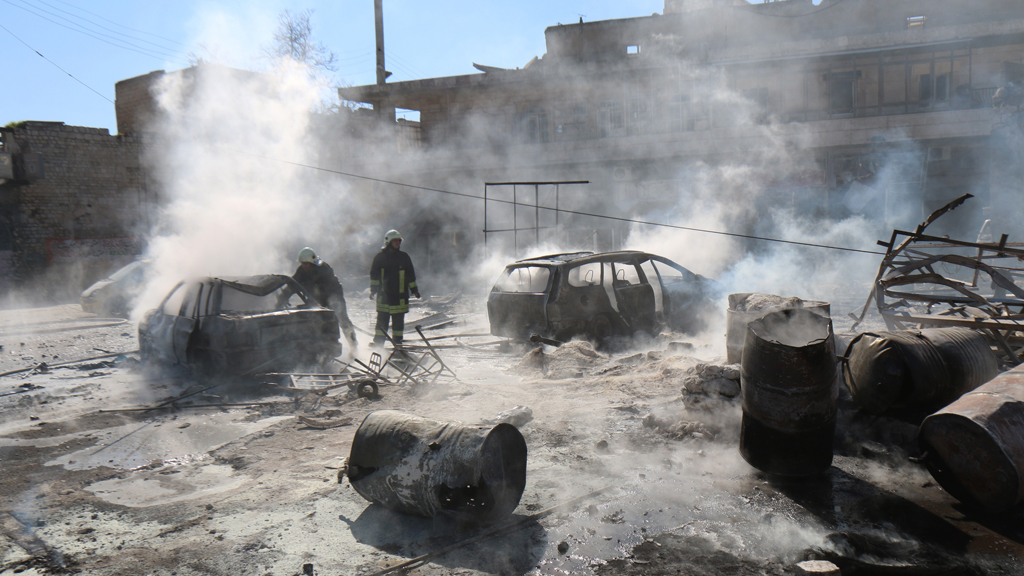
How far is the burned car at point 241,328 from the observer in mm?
6559

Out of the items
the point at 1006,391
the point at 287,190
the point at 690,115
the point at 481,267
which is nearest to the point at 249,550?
the point at 1006,391

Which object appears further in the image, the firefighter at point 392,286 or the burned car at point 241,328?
the firefighter at point 392,286

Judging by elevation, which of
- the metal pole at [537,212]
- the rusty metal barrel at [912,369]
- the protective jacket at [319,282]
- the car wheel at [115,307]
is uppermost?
the metal pole at [537,212]

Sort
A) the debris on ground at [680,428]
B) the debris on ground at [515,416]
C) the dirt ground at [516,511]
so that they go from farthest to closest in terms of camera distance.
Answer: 1. the debris on ground at [515,416]
2. the debris on ground at [680,428]
3. the dirt ground at [516,511]

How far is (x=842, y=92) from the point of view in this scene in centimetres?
2153

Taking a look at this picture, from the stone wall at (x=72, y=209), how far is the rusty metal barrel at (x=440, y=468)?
21913mm

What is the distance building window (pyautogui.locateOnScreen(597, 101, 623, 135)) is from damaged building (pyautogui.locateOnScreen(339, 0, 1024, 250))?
0.18ft

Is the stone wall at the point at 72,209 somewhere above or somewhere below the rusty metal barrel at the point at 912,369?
→ above

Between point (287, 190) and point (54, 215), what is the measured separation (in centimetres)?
1047

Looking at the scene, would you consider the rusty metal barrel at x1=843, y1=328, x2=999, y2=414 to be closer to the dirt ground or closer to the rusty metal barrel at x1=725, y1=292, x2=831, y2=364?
the dirt ground

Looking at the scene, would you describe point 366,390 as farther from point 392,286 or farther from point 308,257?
point 308,257

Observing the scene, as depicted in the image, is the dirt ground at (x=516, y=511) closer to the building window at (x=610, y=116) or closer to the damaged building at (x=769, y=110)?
the damaged building at (x=769, y=110)

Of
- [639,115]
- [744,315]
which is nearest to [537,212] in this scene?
[744,315]

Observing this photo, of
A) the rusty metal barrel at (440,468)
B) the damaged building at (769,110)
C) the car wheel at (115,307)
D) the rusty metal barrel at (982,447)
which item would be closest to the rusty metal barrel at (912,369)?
the rusty metal barrel at (982,447)
